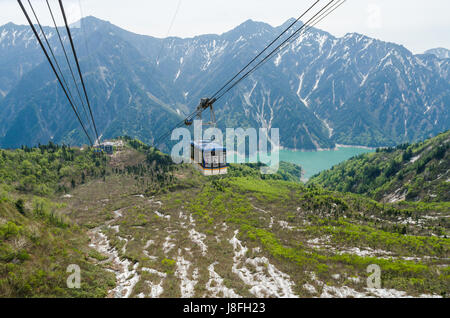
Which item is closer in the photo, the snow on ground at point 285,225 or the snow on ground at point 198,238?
the snow on ground at point 198,238

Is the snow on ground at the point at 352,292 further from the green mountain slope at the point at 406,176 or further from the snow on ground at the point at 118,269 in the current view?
the green mountain slope at the point at 406,176

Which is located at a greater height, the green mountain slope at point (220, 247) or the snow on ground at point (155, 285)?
the green mountain slope at point (220, 247)

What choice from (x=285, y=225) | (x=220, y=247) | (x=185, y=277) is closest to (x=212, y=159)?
(x=220, y=247)

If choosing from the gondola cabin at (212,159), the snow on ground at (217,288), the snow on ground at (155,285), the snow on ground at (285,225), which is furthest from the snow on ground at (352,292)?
the snow on ground at (285,225)

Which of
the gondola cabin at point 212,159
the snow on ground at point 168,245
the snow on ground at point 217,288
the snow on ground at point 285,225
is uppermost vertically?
the gondola cabin at point 212,159

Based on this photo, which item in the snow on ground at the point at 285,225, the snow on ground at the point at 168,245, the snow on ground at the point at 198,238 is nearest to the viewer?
the snow on ground at the point at 168,245

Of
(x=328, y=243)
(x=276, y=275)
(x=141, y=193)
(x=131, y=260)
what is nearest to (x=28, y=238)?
(x=131, y=260)
